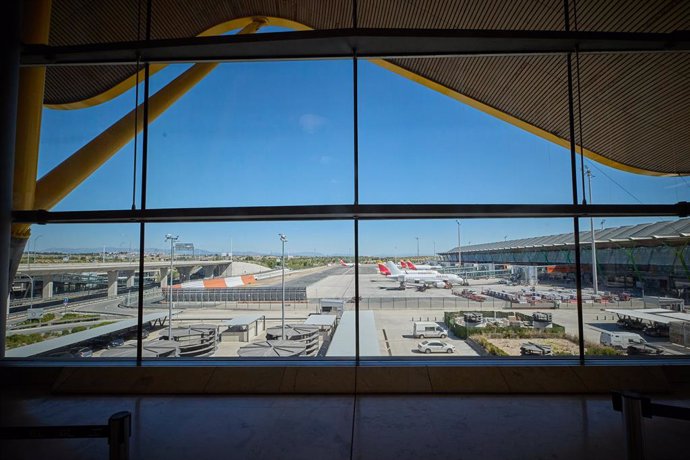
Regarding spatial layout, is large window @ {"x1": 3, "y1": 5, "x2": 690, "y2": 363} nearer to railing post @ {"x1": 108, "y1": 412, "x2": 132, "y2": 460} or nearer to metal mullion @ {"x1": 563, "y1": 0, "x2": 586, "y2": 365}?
metal mullion @ {"x1": 563, "y1": 0, "x2": 586, "y2": 365}

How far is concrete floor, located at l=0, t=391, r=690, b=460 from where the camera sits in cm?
263

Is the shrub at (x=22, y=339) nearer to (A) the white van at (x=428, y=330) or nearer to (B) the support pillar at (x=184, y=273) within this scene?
(B) the support pillar at (x=184, y=273)

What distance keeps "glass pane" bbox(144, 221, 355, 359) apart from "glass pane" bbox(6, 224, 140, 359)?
42cm

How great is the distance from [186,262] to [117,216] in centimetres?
104

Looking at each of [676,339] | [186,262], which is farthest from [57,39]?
[676,339]

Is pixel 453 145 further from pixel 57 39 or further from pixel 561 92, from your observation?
pixel 57 39

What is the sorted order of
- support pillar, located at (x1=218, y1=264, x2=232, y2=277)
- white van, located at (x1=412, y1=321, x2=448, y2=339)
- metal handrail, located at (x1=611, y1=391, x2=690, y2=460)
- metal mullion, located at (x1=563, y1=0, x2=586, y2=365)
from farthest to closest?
support pillar, located at (x1=218, y1=264, x2=232, y2=277)
white van, located at (x1=412, y1=321, x2=448, y2=339)
metal mullion, located at (x1=563, y1=0, x2=586, y2=365)
metal handrail, located at (x1=611, y1=391, x2=690, y2=460)

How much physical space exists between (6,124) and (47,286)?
7.34ft

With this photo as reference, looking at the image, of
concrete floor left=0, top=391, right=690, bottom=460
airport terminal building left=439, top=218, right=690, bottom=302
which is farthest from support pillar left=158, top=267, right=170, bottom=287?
airport terminal building left=439, top=218, right=690, bottom=302

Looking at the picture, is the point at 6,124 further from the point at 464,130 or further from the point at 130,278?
the point at 464,130

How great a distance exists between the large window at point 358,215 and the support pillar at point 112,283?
3cm

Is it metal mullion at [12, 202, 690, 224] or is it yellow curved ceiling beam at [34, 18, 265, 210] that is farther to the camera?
yellow curved ceiling beam at [34, 18, 265, 210]

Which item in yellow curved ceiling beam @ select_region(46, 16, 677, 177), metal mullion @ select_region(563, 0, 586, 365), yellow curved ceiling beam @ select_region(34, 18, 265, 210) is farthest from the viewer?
yellow curved ceiling beam @ select_region(46, 16, 677, 177)

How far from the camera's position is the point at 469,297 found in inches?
189
